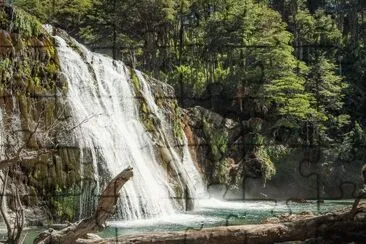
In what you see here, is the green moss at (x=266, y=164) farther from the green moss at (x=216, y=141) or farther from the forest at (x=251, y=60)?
the green moss at (x=216, y=141)

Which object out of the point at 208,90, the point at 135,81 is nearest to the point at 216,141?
the point at 208,90

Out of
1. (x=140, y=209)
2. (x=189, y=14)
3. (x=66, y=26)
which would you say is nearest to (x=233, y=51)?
(x=189, y=14)

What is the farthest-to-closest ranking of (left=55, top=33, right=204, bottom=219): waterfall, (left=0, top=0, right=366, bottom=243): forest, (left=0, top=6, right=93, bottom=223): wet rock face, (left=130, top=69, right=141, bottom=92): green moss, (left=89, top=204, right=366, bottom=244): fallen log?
1. (left=130, top=69, right=141, bottom=92): green moss
2. (left=55, top=33, right=204, bottom=219): waterfall
3. (left=0, top=0, right=366, bottom=243): forest
4. (left=0, top=6, right=93, bottom=223): wet rock face
5. (left=89, top=204, right=366, bottom=244): fallen log

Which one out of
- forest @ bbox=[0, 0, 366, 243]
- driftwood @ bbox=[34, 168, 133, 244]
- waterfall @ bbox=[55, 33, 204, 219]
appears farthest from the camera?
waterfall @ bbox=[55, 33, 204, 219]

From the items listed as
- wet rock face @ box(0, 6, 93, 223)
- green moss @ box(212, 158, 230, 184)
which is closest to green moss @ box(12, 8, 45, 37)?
wet rock face @ box(0, 6, 93, 223)

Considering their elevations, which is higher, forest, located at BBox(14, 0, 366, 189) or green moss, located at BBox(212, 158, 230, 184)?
forest, located at BBox(14, 0, 366, 189)

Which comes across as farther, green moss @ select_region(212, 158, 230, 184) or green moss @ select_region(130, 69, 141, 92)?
A: green moss @ select_region(212, 158, 230, 184)

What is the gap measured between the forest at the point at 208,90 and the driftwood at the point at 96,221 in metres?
4.82

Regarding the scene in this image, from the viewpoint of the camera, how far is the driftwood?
4316 millimetres

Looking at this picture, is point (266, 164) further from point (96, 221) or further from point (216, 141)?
point (96, 221)

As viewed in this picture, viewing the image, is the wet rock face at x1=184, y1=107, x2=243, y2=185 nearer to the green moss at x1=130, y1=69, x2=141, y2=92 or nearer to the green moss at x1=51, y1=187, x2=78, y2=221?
the green moss at x1=130, y1=69, x2=141, y2=92

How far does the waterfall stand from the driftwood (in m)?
5.85

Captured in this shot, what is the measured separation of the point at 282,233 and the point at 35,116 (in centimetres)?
659

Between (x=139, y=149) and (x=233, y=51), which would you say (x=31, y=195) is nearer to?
(x=139, y=149)
